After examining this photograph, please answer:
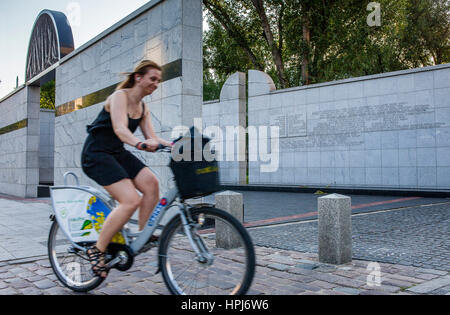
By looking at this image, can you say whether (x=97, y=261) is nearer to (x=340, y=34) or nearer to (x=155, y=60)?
(x=155, y=60)

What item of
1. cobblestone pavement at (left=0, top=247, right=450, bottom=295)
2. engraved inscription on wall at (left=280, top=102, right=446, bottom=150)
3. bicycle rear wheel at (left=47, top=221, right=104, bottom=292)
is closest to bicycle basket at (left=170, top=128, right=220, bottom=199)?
cobblestone pavement at (left=0, top=247, right=450, bottom=295)

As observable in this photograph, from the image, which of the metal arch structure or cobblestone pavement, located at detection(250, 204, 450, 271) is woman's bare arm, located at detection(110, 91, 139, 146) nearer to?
cobblestone pavement, located at detection(250, 204, 450, 271)

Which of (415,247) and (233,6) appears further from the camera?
(233,6)

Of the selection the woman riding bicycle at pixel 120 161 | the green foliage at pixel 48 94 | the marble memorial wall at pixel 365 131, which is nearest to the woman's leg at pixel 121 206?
the woman riding bicycle at pixel 120 161

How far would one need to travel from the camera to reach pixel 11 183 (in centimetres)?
1595

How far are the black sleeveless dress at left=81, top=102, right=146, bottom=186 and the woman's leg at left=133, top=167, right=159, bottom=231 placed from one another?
77 mm

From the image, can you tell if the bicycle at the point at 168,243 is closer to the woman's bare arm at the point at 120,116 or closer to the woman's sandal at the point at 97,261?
the woman's sandal at the point at 97,261

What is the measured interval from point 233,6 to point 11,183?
1639 cm

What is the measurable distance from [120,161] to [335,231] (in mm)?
2565

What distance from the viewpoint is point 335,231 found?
448 centimetres

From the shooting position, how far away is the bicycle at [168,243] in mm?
2799
